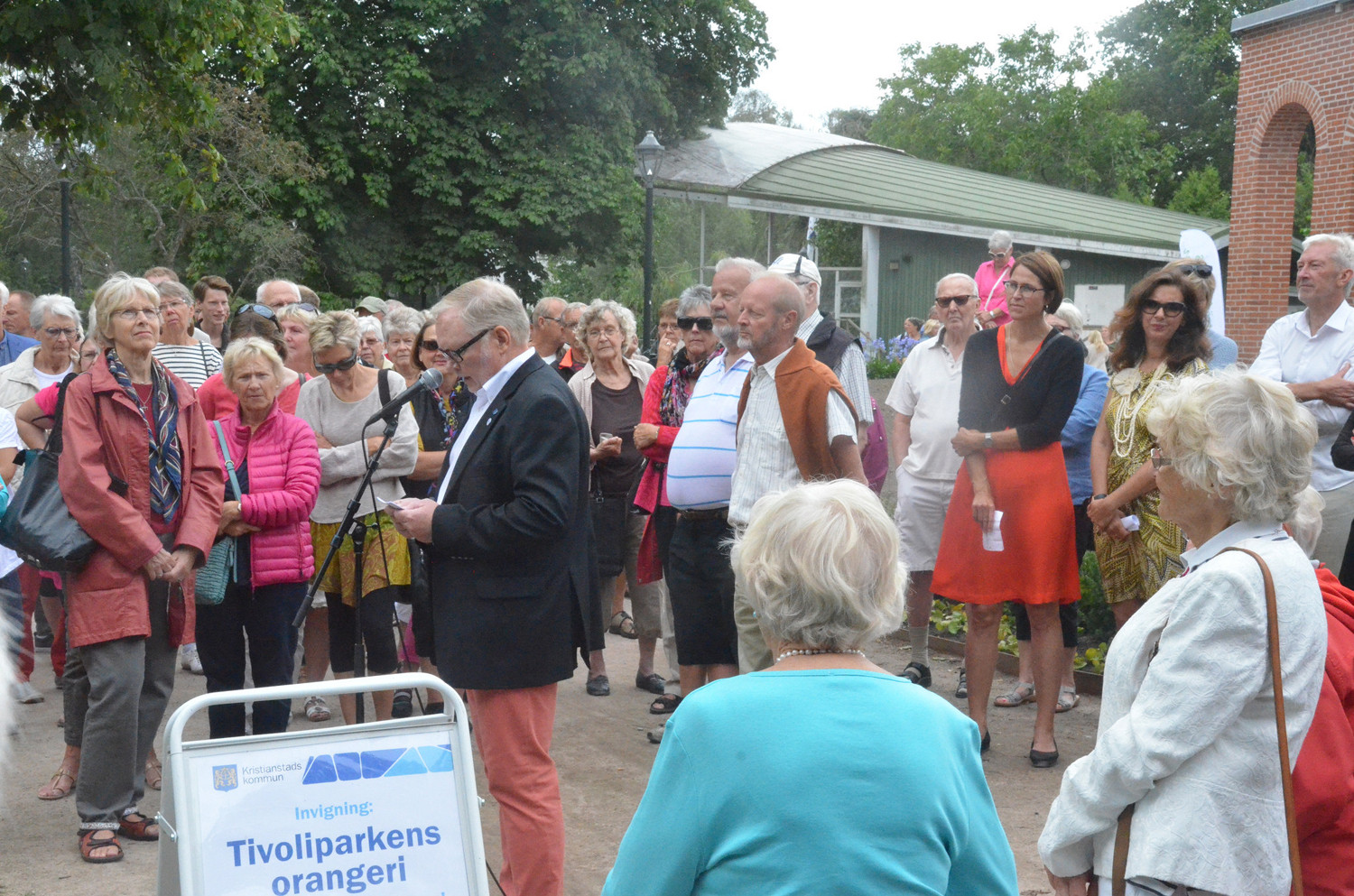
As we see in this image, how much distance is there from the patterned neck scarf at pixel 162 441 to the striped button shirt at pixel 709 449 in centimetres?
199

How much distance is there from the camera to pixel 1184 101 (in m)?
48.9

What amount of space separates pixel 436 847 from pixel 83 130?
10073 mm

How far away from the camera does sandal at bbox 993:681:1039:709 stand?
684cm

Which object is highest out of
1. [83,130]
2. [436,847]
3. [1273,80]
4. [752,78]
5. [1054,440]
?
[752,78]

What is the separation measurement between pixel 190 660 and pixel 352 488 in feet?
7.92

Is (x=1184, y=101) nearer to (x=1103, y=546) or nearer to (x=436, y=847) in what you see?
(x=1103, y=546)

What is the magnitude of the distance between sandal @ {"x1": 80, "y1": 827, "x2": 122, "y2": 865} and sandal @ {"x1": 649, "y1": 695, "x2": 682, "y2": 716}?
2.81 m

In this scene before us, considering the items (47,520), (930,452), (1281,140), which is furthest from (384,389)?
(1281,140)

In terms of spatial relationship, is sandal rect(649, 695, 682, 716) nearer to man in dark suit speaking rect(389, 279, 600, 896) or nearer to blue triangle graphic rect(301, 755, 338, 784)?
man in dark suit speaking rect(389, 279, 600, 896)

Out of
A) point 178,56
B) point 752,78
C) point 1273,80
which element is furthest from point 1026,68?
point 178,56

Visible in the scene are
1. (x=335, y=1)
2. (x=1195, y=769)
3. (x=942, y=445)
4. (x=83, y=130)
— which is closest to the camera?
(x=1195, y=769)

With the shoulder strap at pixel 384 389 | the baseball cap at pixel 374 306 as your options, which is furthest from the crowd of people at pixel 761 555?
the baseball cap at pixel 374 306

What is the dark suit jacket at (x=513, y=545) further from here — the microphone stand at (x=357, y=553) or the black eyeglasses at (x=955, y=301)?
the black eyeglasses at (x=955, y=301)

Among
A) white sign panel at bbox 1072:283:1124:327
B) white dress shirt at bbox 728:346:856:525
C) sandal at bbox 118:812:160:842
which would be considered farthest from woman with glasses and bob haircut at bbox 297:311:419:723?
white sign panel at bbox 1072:283:1124:327
